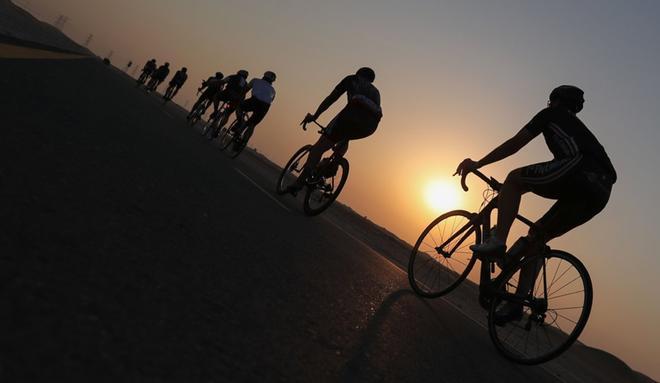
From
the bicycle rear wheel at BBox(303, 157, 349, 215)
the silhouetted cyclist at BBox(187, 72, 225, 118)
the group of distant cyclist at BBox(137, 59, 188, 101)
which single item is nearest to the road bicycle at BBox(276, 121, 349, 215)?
the bicycle rear wheel at BBox(303, 157, 349, 215)

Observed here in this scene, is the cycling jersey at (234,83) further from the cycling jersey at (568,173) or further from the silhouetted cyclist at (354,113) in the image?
the cycling jersey at (568,173)

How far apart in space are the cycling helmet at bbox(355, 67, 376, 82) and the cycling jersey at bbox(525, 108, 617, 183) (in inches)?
122

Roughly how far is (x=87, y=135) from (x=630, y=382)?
10075mm

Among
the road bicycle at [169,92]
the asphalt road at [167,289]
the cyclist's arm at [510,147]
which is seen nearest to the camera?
the asphalt road at [167,289]

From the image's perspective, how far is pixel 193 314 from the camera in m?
1.90

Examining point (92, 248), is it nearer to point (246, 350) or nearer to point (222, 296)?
point (222, 296)

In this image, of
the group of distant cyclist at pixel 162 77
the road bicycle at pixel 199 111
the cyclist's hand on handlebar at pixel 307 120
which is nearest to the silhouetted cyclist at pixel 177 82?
the group of distant cyclist at pixel 162 77

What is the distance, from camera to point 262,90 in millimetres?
10797

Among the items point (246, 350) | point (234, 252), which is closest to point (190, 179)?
point (234, 252)

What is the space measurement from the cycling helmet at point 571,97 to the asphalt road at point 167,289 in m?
2.31

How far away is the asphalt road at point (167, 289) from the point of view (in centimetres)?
144

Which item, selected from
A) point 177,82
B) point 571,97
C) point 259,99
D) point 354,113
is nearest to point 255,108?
point 259,99

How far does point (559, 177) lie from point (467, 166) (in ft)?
4.23

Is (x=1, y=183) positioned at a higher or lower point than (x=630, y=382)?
lower
